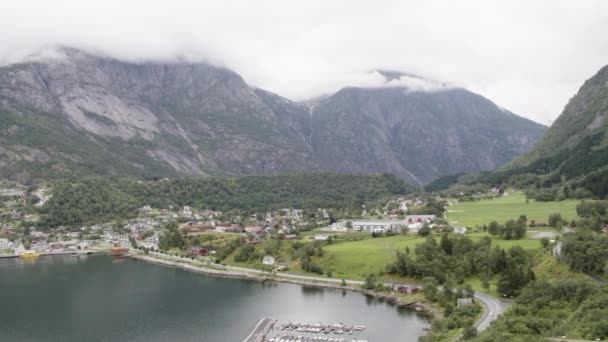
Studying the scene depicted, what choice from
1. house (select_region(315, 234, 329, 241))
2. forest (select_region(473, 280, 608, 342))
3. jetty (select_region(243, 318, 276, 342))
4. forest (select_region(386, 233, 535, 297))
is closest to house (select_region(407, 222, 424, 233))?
house (select_region(315, 234, 329, 241))

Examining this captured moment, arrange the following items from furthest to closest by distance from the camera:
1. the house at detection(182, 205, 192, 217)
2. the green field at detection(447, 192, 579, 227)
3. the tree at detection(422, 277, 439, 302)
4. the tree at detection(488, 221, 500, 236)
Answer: the house at detection(182, 205, 192, 217) < the green field at detection(447, 192, 579, 227) < the tree at detection(488, 221, 500, 236) < the tree at detection(422, 277, 439, 302)

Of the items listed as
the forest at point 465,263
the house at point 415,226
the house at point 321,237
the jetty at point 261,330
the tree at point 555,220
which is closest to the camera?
the jetty at point 261,330

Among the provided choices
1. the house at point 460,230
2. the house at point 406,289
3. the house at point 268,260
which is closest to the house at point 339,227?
the house at point 268,260

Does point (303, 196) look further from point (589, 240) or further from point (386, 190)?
point (589, 240)

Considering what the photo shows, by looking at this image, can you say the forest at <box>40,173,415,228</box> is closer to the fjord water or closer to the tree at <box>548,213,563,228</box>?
the fjord water

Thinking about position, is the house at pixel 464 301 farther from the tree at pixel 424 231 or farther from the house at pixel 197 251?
the house at pixel 197 251

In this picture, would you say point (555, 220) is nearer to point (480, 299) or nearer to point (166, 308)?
point (480, 299)

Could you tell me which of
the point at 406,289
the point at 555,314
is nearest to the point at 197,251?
the point at 406,289
